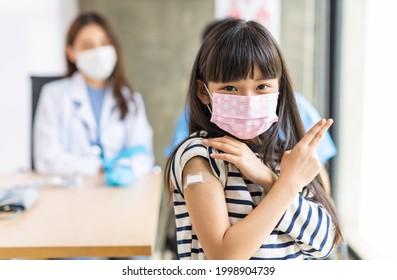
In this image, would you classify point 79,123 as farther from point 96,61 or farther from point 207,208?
point 207,208

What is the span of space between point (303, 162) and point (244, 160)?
0.36 ft

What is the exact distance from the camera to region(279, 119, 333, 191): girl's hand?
2.75ft

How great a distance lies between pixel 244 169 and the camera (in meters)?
0.84

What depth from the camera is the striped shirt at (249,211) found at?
856 millimetres

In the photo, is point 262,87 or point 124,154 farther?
point 124,154

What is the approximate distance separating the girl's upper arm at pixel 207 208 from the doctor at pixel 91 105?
1.07 m

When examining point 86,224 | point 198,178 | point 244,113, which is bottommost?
point 86,224

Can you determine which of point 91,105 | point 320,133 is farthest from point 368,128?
point 320,133

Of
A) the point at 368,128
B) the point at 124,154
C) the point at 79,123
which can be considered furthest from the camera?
the point at 368,128

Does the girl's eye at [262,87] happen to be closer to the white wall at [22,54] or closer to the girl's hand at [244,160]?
the girl's hand at [244,160]

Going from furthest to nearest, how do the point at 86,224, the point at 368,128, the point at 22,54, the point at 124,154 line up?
the point at 22,54 → the point at 368,128 → the point at 124,154 → the point at 86,224

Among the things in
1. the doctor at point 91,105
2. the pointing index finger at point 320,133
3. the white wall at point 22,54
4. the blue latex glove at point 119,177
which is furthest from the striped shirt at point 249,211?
the white wall at point 22,54

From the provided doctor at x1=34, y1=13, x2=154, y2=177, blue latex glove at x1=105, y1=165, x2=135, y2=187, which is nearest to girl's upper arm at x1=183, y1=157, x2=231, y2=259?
blue latex glove at x1=105, y1=165, x2=135, y2=187

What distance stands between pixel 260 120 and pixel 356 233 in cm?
146
